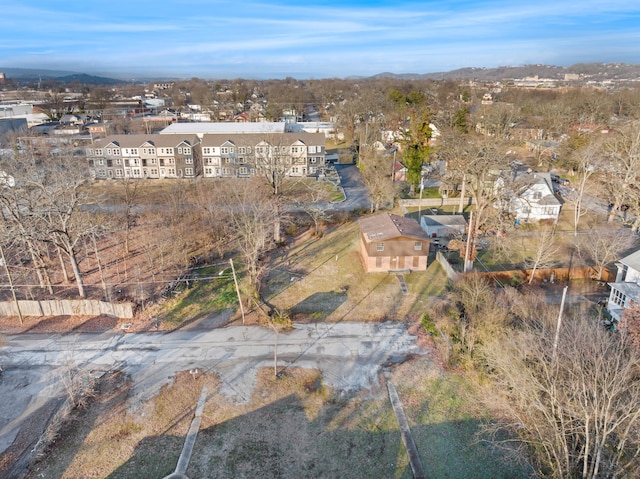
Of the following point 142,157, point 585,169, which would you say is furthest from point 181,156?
point 585,169

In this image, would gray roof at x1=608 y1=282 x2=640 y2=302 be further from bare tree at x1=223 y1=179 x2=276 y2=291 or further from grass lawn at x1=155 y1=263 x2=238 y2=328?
grass lawn at x1=155 y1=263 x2=238 y2=328

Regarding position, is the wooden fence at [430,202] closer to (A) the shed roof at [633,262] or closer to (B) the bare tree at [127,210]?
(A) the shed roof at [633,262]

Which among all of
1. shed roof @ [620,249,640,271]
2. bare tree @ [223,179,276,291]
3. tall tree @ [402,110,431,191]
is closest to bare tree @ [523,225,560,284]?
shed roof @ [620,249,640,271]

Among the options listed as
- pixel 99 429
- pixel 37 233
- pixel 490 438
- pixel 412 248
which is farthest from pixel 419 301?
pixel 37 233

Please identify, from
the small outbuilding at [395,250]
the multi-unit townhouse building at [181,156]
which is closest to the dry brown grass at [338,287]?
the small outbuilding at [395,250]

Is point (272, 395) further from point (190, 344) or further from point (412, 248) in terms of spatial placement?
point (412, 248)

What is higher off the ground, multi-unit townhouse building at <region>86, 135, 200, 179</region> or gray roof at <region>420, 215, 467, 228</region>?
multi-unit townhouse building at <region>86, 135, 200, 179</region>
